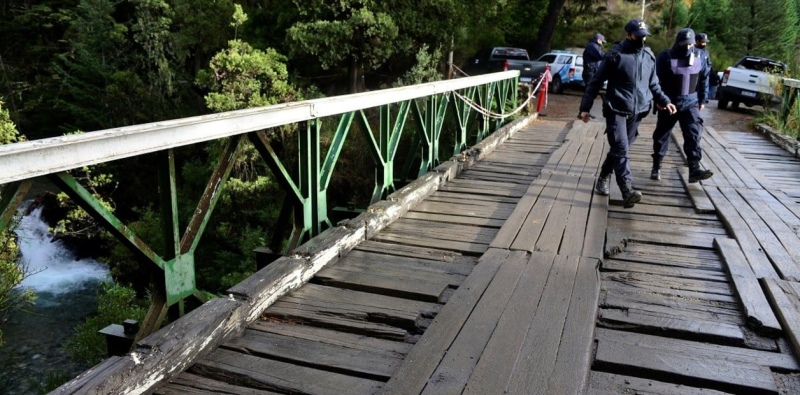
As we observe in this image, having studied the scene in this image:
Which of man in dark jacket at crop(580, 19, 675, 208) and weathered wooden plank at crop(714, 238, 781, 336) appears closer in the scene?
weathered wooden plank at crop(714, 238, 781, 336)

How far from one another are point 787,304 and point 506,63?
59.0 ft

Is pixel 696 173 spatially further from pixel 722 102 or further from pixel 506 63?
pixel 506 63

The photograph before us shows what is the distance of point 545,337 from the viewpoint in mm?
3094

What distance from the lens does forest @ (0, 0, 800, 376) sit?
16656 millimetres

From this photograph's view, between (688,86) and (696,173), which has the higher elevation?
(688,86)

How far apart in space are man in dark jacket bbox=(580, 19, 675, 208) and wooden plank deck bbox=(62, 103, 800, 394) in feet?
0.97

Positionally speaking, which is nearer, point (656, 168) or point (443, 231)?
point (443, 231)

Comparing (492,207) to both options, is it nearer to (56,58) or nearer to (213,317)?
(213,317)

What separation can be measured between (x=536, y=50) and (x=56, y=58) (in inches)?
759

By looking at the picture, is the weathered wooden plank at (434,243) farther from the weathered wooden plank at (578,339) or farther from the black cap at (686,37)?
the black cap at (686,37)

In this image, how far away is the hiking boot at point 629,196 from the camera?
5656mm

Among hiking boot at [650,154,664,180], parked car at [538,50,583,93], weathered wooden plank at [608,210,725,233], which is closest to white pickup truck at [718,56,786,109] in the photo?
parked car at [538,50,583,93]

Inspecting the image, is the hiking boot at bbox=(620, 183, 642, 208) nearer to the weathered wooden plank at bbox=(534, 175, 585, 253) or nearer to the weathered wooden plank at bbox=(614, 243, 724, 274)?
the weathered wooden plank at bbox=(534, 175, 585, 253)

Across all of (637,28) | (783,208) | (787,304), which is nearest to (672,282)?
(787,304)
